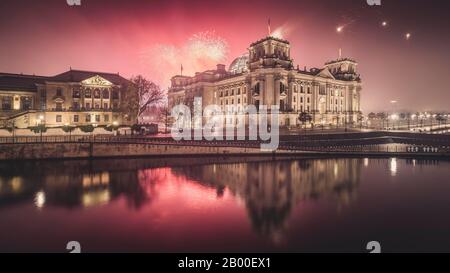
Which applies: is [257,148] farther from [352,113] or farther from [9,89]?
[352,113]

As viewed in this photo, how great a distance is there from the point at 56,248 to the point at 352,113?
355 feet

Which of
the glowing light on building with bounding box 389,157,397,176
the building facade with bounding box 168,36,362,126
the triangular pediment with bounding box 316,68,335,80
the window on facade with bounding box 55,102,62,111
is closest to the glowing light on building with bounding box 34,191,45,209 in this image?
the window on facade with bounding box 55,102,62,111

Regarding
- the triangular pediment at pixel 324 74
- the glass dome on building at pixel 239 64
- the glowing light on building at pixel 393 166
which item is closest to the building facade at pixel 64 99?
the glass dome on building at pixel 239 64

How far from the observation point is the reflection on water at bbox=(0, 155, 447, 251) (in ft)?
64.5

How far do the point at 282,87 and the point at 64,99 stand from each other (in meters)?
57.4

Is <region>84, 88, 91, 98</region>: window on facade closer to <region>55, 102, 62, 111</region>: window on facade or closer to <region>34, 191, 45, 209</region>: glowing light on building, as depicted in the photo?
<region>55, 102, 62, 111</region>: window on facade

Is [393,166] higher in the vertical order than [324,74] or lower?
lower

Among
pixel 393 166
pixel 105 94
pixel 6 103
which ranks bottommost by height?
pixel 393 166

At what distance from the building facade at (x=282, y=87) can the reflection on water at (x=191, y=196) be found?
38.5 m

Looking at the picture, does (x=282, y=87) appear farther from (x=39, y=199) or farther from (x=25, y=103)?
(x=39, y=199)

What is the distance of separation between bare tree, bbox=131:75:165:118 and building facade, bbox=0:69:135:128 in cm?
304

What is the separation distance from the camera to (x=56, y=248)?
17.2 metres

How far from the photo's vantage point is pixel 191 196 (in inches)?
1107

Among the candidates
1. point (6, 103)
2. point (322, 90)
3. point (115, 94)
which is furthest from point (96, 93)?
point (322, 90)
